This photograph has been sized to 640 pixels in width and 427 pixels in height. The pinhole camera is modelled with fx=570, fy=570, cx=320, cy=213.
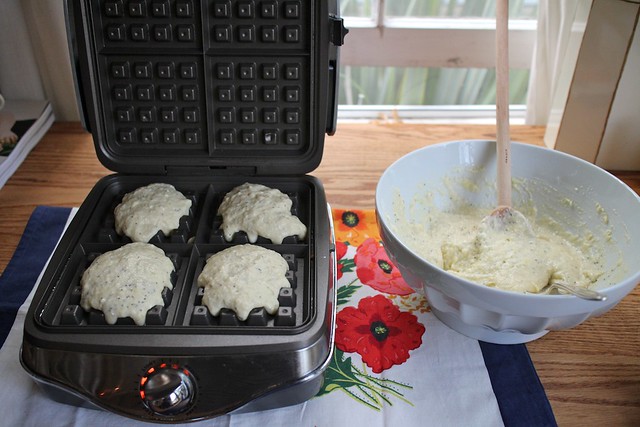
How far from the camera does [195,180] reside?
114 centimetres

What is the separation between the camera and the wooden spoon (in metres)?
1.05

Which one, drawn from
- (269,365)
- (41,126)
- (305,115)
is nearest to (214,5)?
(305,115)

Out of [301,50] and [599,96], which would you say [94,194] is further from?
[599,96]

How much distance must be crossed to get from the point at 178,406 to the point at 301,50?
658mm

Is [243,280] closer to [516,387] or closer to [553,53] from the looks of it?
[516,387]

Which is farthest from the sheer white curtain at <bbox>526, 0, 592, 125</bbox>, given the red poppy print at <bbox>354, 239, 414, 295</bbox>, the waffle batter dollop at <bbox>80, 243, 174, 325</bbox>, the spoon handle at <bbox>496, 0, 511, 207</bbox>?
the waffle batter dollop at <bbox>80, 243, 174, 325</bbox>

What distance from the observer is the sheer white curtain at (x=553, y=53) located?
1348mm

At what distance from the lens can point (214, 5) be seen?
1040 millimetres

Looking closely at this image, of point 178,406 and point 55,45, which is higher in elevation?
point 55,45

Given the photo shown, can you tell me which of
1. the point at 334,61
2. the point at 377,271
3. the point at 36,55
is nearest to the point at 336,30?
the point at 334,61

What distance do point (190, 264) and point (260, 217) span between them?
0.15 meters

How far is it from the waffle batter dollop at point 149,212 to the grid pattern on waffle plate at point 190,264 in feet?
0.05

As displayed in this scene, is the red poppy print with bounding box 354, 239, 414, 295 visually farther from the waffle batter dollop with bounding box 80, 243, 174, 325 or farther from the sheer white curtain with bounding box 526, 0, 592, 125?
the sheer white curtain with bounding box 526, 0, 592, 125

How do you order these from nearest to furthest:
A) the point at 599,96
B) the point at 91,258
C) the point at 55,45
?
the point at 91,258
the point at 599,96
the point at 55,45
